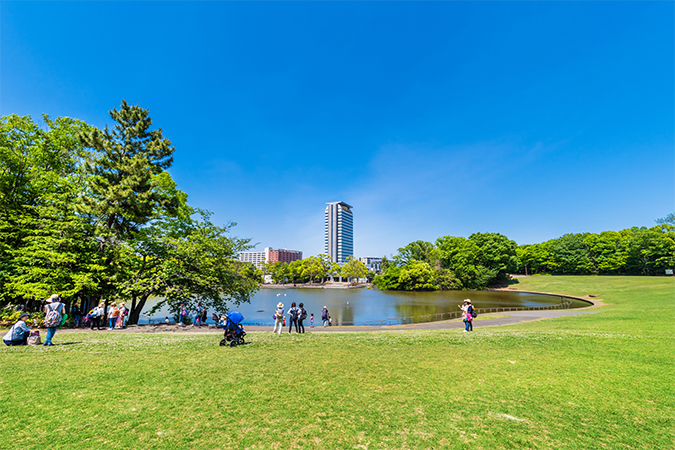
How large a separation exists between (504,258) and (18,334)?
85674 millimetres

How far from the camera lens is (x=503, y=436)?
4.14m

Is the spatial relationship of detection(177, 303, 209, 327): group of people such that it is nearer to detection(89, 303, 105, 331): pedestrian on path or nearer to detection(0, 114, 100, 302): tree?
detection(89, 303, 105, 331): pedestrian on path

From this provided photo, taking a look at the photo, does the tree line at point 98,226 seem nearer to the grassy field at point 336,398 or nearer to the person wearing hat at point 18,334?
the person wearing hat at point 18,334

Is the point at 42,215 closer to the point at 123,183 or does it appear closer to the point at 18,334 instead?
the point at 123,183

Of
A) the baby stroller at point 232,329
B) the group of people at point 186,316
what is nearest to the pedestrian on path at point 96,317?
the group of people at point 186,316

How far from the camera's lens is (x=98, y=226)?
62.6 ft

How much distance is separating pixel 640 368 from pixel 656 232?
91.7m

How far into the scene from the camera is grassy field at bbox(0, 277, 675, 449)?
4.04 metres

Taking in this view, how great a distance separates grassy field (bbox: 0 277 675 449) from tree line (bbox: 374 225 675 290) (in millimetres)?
66446

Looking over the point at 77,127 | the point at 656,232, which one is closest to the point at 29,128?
the point at 77,127

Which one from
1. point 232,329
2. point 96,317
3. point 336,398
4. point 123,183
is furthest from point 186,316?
point 336,398

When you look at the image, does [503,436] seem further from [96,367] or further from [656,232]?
[656,232]

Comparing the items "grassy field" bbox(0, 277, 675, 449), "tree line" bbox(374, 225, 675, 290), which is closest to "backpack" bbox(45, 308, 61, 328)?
"grassy field" bbox(0, 277, 675, 449)

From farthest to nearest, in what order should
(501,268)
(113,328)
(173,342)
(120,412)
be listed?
(501,268), (113,328), (173,342), (120,412)
